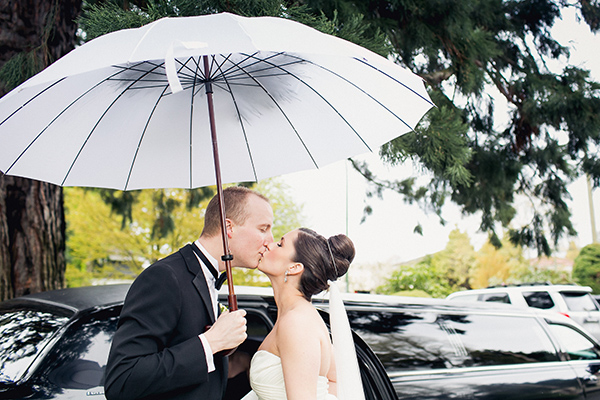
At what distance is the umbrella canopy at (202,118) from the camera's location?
2475 mm

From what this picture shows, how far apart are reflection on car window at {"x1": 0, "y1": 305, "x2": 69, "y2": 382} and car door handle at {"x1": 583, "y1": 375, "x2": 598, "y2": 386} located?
3809 mm

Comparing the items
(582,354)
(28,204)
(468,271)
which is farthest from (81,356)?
(468,271)

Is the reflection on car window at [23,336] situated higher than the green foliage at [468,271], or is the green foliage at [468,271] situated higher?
the reflection on car window at [23,336]

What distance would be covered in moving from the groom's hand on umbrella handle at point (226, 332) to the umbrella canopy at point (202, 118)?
3.44ft

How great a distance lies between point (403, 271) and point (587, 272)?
7.47 meters

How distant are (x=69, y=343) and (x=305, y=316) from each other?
43.8 inches

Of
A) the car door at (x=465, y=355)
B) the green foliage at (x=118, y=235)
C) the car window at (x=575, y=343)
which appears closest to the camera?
the car door at (x=465, y=355)

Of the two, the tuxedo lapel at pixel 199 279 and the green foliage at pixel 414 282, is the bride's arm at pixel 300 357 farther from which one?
the green foliage at pixel 414 282

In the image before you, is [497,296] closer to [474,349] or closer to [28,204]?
[474,349]

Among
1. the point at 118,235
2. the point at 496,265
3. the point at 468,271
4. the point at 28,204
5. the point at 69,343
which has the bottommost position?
the point at 468,271

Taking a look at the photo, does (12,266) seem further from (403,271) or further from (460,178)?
(403,271)

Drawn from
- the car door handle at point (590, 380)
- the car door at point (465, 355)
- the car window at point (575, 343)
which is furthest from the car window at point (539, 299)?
the car door at point (465, 355)

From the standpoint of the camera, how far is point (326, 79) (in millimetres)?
2682

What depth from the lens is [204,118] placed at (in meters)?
2.90
